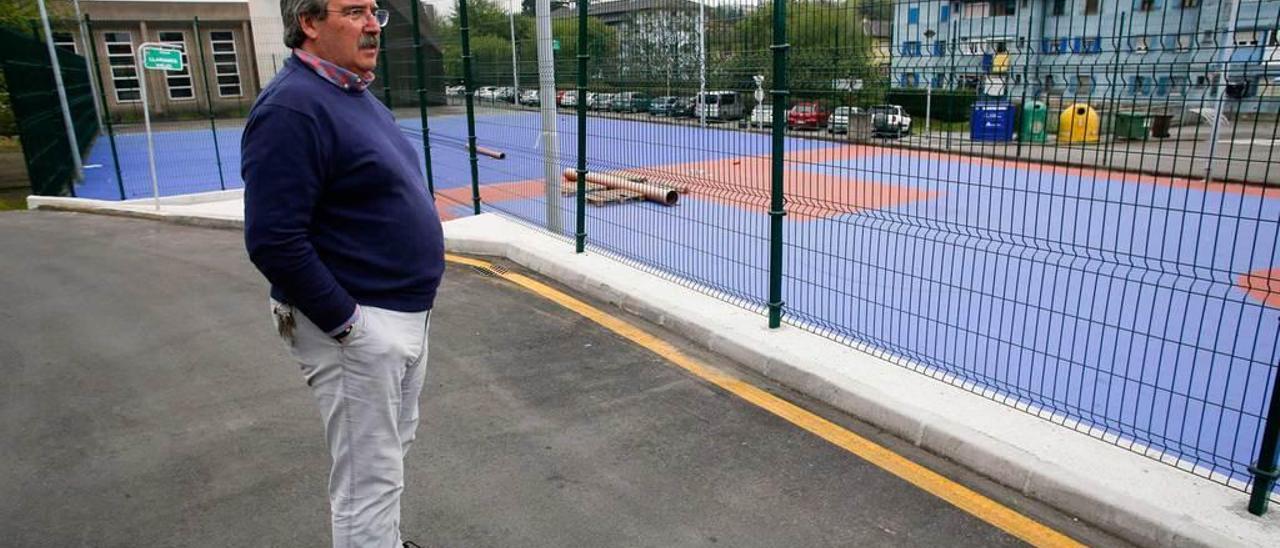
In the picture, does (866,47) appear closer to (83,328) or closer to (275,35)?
(83,328)

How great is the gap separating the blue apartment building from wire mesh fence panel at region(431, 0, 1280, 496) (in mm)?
14

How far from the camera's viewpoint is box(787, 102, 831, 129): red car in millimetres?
5066

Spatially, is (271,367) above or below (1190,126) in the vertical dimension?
below

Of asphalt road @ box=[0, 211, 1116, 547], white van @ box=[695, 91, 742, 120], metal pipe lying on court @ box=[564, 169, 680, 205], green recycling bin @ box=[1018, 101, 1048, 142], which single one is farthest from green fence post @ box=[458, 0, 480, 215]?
green recycling bin @ box=[1018, 101, 1048, 142]

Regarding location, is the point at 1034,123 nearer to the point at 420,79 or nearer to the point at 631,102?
the point at 631,102

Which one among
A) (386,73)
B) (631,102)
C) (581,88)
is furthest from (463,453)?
(386,73)

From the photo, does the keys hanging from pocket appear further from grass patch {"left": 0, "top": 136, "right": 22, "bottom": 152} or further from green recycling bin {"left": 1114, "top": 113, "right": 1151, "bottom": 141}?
grass patch {"left": 0, "top": 136, "right": 22, "bottom": 152}

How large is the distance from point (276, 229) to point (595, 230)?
7334mm

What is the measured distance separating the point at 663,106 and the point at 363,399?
15.5 feet

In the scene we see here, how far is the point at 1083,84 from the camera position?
361 cm

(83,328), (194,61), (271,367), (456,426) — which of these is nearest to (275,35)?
(83,328)

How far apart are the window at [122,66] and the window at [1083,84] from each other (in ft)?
90.3

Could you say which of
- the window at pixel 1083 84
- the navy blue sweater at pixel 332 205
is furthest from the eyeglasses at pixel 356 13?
the window at pixel 1083 84

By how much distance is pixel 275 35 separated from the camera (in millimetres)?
14867
